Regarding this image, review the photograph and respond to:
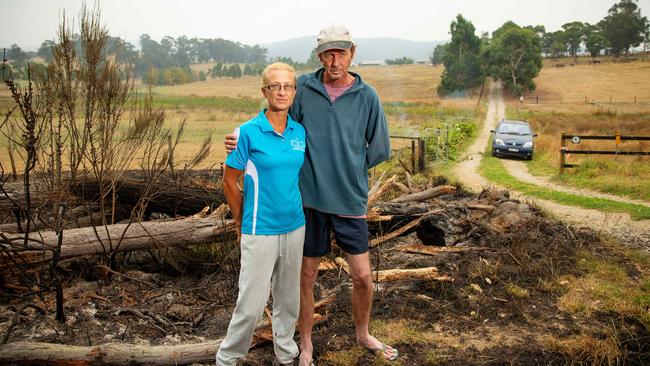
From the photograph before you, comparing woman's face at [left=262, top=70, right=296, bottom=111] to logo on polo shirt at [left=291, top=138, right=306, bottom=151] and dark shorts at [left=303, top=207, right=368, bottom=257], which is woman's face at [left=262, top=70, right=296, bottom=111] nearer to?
logo on polo shirt at [left=291, top=138, right=306, bottom=151]

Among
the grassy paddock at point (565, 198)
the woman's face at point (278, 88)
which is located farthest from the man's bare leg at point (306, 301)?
the grassy paddock at point (565, 198)

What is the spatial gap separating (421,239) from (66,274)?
4099 mm

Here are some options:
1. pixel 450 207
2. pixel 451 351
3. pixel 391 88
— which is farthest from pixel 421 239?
pixel 391 88

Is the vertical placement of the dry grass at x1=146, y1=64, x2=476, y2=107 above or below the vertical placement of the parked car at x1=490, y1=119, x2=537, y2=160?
above

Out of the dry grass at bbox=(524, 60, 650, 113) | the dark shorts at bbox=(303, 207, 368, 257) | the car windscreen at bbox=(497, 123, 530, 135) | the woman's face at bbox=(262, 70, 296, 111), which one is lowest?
the dark shorts at bbox=(303, 207, 368, 257)

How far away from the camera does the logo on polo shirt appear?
2.82 meters

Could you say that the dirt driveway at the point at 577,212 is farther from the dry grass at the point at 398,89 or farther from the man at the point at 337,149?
the dry grass at the point at 398,89

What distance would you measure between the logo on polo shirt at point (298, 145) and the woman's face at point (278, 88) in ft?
0.65

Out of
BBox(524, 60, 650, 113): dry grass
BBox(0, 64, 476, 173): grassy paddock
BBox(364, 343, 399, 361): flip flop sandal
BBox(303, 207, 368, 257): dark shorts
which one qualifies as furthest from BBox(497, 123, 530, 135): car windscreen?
BBox(303, 207, 368, 257): dark shorts

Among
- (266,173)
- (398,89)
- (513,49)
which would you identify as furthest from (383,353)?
(398,89)

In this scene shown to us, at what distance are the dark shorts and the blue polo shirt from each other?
273 mm

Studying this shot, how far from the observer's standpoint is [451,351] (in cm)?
359

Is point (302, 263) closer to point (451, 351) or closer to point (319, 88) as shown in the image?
point (319, 88)

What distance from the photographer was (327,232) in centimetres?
314
